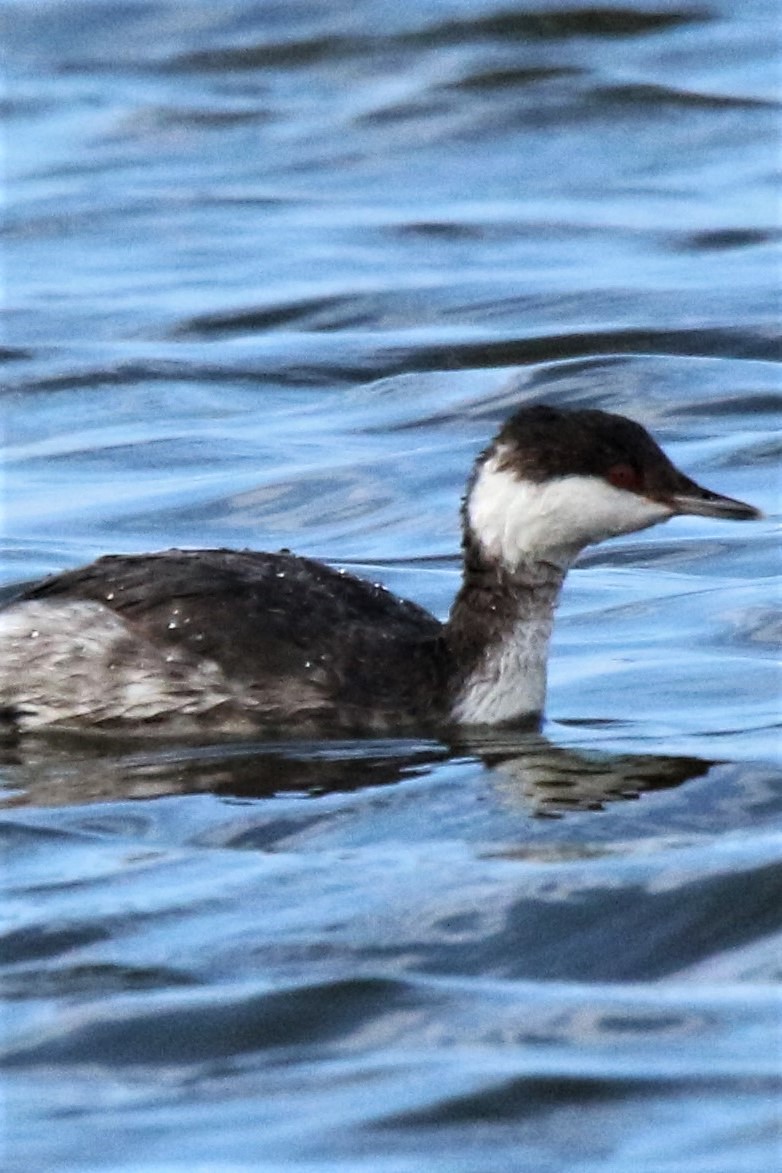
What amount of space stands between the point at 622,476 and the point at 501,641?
2.26 ft

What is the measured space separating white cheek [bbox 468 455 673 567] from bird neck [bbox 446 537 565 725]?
67 millimetres

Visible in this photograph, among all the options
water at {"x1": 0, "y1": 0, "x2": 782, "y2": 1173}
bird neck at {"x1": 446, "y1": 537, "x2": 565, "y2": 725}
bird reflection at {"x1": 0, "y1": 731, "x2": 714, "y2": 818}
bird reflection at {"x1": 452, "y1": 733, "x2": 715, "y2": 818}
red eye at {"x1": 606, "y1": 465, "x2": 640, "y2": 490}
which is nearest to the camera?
water at {"x1": 0, "y1": 0, "x2": 782, "y2": 1173}

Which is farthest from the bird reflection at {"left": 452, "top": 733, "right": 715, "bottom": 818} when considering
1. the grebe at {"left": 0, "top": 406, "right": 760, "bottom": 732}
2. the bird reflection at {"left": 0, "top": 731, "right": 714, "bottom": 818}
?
the grebe at {"left": 0, "top": 406, "right": 760, "bottom": 732}

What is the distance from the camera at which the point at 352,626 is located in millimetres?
10297

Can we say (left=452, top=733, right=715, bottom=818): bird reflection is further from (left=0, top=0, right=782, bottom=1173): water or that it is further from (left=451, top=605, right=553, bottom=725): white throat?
(left=451, top=605, right=553, bottom=725): white throat

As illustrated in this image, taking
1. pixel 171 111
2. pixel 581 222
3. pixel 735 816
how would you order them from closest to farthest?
pixel 735 816 < pixel 581 222 < pixel 171 111

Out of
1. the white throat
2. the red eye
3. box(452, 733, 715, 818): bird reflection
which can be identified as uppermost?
the red eye

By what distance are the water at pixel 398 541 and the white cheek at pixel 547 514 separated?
0.62 m

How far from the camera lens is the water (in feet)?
24.5

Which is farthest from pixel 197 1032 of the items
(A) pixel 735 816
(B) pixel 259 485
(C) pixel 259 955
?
(B) pixel 259 485

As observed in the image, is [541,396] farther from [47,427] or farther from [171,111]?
[171,111]

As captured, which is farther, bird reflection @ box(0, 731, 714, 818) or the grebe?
the grebe

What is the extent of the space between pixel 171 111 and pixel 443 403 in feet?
24.3

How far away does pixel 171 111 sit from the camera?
22.3 meters
